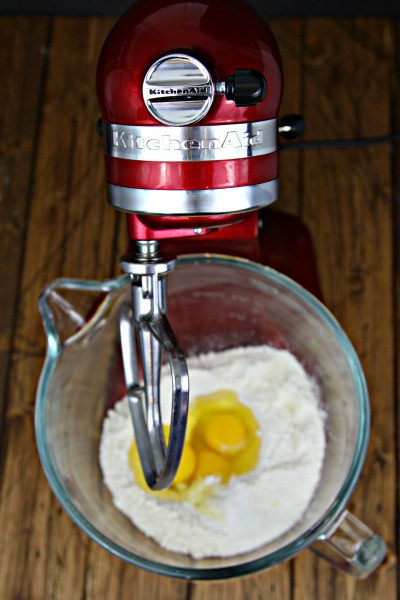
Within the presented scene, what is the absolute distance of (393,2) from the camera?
0.90m

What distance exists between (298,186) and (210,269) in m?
0.21

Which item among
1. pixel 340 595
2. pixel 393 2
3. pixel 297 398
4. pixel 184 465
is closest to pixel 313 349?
pixel 297 398

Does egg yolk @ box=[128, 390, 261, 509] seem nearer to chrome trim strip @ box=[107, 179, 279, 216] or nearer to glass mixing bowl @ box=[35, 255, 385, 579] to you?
glass mixing bowl @ box=[35, 255, 385, 579]

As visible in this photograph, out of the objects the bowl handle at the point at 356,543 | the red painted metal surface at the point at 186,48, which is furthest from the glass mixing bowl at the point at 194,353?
the red painted metal surface at the point at 186,48

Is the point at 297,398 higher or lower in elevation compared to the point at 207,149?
lower

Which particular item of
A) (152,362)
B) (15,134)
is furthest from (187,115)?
(15,134)

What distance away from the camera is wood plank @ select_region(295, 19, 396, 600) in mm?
864

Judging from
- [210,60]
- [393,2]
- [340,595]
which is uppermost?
[393,2]

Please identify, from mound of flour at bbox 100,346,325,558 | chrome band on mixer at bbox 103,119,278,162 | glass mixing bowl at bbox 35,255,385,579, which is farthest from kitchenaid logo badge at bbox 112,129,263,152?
mound of flour at bbox 100,346,325,558

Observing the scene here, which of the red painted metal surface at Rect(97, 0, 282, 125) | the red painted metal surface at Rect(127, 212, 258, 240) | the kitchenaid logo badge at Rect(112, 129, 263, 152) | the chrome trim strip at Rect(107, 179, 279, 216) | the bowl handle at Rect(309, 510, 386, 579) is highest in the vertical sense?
the red painted metal surface at Rect(97, 0, 282, 125)

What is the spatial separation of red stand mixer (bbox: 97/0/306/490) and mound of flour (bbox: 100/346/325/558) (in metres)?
0.21

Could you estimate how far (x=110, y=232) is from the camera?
2.98ft

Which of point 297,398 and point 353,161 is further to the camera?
point 353,161

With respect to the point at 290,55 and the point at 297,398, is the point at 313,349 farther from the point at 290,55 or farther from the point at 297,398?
the point at 290,55
